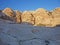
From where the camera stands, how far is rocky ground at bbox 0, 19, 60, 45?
10953 mm

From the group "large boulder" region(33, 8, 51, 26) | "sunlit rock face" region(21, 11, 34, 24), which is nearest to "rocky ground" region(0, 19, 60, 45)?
"large boulder" region(33, 8, 51, 26)

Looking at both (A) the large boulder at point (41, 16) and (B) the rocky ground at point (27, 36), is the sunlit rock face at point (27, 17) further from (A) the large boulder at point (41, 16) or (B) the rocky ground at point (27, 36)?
(B) the rocky ground at point (27, 36)

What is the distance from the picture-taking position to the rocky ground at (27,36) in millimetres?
10953

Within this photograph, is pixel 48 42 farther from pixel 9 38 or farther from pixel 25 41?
pixel 9 38

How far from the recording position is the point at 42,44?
11000 millimetres

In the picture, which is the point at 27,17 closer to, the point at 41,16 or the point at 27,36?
the point at 41,16

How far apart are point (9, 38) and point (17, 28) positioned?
1904mm

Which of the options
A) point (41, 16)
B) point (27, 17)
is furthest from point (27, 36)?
point (27, 17)

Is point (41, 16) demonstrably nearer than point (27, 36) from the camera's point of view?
No

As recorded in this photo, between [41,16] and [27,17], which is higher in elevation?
[41,16]

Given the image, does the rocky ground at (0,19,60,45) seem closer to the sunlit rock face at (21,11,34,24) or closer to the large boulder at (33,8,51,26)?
the large boulder at (33,8,51,26)

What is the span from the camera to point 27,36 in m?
11.9

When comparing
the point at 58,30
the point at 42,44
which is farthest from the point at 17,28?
the point at 58,30

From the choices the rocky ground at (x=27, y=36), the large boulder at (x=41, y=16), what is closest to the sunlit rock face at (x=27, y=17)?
the large boulder at (x=41, y=16)
